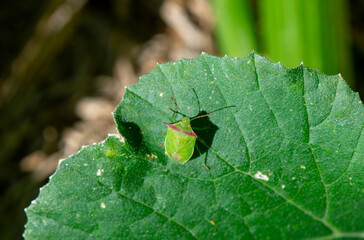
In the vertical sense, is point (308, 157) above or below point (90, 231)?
above

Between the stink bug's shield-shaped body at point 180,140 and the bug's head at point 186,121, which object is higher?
the bug's head at point 186,121

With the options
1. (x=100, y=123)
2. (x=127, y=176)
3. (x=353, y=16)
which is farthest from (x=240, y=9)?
(x=127, y=176)

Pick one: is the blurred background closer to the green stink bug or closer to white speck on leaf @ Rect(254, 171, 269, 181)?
the green stink bug

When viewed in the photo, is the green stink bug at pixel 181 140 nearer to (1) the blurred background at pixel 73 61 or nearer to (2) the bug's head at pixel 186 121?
(2) the bug's head at pixel 186 121

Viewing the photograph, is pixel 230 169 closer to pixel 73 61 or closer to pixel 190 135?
pixel 190 135

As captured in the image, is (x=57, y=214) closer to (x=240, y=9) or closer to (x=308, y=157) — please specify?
(x=308, y=157)

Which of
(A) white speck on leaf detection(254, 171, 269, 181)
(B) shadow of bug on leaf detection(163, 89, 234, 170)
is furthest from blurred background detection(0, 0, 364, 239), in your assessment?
(A) white speck on leaf detection(254, 171, 269, 181)

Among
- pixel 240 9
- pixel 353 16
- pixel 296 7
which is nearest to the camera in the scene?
pixel 296 7

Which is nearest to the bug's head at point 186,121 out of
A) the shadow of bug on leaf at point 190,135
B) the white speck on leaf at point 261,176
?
the shadow of bug on leaf at point 190,135
